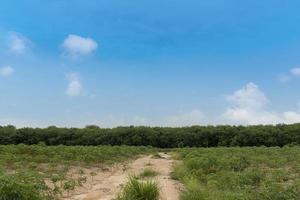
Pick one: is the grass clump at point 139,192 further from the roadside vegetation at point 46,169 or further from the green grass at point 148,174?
the green grass at point 148,174

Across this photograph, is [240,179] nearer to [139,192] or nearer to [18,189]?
[139,192]

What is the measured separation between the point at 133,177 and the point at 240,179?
308 cm

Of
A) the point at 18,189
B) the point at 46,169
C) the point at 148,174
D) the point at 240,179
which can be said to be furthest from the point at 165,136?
the point at 18,189

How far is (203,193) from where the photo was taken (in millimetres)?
11000

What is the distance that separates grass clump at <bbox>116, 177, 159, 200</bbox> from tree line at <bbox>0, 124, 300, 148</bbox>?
29650 mm

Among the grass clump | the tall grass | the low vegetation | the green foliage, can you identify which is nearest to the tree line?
the low vegetation

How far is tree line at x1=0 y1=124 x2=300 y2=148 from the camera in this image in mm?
40000

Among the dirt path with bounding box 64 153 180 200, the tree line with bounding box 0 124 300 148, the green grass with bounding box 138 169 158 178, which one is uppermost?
the tree line with bounding box 0 124 300 148

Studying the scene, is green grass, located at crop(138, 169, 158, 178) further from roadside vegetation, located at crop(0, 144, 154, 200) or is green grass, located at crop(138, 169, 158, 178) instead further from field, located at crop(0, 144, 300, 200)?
roadside vegetation, located at crop(0, 144, 154, 200)

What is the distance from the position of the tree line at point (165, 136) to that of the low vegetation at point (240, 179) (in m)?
20.6

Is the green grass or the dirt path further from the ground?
the green grass

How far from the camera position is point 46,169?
1642 cm

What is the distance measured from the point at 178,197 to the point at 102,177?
4.84m

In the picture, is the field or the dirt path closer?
the field
